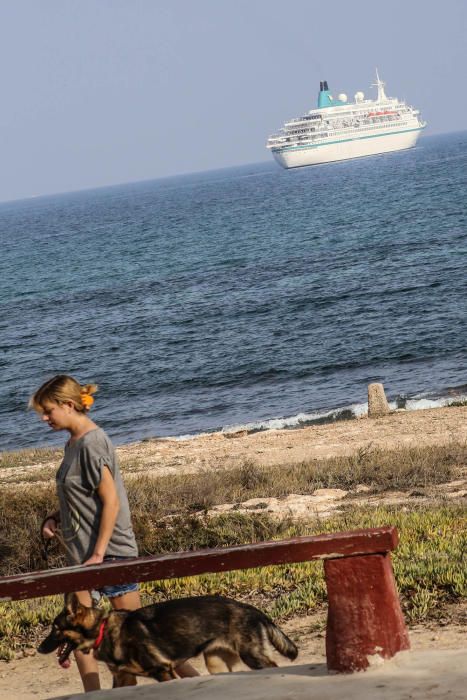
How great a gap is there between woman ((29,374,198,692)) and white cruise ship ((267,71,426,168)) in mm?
176136

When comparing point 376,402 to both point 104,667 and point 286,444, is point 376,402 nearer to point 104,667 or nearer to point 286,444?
point 286,444

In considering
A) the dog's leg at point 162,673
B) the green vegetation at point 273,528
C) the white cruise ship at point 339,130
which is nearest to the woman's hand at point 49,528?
the dog's leg at point 162,673

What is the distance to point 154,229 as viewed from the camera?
9169cm

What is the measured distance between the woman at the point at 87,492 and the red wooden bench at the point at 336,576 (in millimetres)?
383

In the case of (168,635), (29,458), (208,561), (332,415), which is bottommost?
(332,415)

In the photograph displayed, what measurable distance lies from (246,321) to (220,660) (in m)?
33.1

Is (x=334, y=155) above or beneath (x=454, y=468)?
above

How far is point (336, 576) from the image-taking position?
461 centimetres

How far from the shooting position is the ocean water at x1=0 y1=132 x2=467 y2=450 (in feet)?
85.4

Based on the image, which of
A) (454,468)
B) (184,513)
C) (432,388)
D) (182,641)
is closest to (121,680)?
(182,641)

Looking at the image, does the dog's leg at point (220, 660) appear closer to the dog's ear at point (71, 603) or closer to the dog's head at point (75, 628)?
the dog's head at point (75, 628)

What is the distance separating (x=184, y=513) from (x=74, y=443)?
6.47m

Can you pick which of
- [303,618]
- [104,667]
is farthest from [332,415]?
[104,667]

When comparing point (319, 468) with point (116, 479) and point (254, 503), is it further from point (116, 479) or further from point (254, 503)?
point (116, 479)
